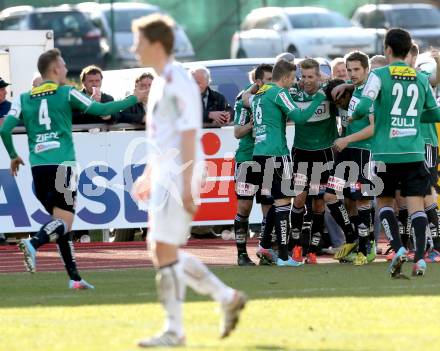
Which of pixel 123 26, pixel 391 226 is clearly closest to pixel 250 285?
pixel 391 226

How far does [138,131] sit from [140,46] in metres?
9.42

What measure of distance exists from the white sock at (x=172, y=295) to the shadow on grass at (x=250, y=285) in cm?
252

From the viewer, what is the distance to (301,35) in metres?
31.7

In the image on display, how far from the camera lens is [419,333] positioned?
8648 mm

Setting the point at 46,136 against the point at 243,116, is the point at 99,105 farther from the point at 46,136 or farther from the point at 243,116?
the point at 243,116

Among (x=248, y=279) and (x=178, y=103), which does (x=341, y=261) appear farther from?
(x=178, y=103)

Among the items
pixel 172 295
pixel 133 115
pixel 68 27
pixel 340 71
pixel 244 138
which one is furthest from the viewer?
pixel 68 27

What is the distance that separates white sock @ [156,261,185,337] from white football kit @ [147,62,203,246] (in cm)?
19

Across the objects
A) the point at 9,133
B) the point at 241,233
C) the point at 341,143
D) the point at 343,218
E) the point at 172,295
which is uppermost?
the point at 9,133

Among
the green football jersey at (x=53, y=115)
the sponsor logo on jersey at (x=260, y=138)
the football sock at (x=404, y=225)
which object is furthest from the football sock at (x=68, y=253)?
the football sock at (x=404, y=225)

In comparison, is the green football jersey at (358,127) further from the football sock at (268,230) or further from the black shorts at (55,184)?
the black shorts at (55,184)

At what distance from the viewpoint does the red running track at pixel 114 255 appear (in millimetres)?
14844

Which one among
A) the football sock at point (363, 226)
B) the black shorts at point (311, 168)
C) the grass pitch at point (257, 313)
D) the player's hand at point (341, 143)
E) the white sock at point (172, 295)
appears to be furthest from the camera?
the black shorts at point (311, 168)

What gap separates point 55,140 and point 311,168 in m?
3.43
